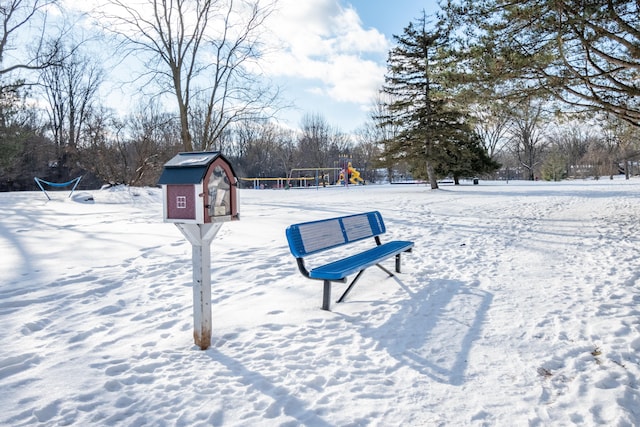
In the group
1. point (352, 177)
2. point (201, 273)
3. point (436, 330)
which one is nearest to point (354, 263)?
point (436, 330)

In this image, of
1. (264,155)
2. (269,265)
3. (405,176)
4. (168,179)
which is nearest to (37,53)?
(269,265)

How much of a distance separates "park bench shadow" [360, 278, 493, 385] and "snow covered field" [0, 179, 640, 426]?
0.7 inches

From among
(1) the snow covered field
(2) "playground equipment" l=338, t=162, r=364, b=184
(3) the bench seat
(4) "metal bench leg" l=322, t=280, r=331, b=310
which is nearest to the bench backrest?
(3) the bench seat

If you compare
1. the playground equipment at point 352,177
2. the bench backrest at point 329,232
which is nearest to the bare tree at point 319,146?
the playground equipment at point 352,177

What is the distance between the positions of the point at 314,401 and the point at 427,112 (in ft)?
67.0

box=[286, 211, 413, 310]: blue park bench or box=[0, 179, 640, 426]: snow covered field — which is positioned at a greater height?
box=[286, 211, 413, 310]: blue park bench

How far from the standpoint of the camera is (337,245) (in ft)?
15.4

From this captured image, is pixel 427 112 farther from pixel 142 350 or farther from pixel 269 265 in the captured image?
pixel 142 350

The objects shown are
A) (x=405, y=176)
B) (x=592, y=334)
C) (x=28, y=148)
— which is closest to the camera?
(x=592, y=334)

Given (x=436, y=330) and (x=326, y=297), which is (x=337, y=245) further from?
(x=436, y=330)

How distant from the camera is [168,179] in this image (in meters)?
2.94

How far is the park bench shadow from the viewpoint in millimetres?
2848

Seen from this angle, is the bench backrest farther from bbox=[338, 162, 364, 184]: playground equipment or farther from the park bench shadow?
bbox=[338, 162, 364, 184]: playground equipment

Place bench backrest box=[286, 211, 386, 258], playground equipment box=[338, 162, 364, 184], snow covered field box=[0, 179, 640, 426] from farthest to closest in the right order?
playground equipment box=[338, 162, 364, 184] → bench backrest box=[286, 211, 386, 258] → snow covered field box=[0, 179, 640, 426]
